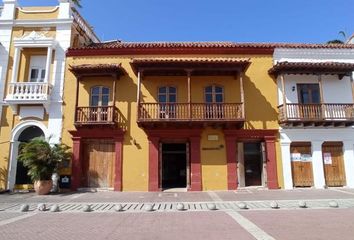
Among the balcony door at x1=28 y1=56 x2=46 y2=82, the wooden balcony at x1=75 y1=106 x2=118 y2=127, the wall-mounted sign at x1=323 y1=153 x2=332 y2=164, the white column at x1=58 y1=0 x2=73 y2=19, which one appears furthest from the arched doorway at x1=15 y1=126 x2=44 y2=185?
the wall-mounted sign at x1=323 y1=153 x2=332 y2=164

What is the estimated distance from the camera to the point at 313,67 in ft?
51.8

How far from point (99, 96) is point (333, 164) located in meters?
14.0

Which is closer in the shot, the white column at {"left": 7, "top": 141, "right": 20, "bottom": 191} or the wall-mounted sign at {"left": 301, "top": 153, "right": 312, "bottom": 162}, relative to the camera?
the white column at {"left": 7, "top": 141, "right": 20, "bottom": 191}

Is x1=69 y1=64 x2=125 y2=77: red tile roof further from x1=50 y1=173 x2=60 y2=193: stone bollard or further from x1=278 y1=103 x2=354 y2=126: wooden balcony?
x1=278 y1=103 x2=354 y2=126: wooden balcony

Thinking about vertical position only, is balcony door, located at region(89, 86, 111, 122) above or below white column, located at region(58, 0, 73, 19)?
below

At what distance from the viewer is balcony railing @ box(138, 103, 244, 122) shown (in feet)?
50.4

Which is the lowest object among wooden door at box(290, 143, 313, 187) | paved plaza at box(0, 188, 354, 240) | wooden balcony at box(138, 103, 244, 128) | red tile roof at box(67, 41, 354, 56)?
paved plaza at box(0, 188, 354, 240)

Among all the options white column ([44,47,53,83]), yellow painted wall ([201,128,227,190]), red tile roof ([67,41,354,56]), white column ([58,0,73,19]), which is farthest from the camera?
white column ([58,0,73,19])

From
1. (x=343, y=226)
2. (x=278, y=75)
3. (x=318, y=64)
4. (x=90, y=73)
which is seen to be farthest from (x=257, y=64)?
(x=343, y=226)

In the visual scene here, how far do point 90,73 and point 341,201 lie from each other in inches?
541

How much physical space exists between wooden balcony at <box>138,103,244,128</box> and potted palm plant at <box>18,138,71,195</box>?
4.75m

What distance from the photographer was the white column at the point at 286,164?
15.8 meters

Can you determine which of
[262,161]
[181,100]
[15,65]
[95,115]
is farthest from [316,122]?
[15,65]

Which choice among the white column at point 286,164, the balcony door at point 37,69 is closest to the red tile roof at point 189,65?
the white column at point 286,164
